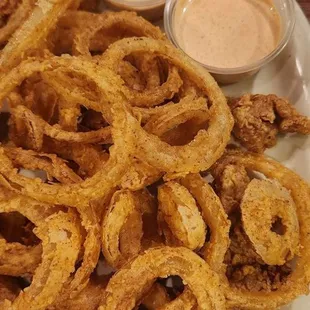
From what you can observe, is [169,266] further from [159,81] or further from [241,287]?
[159,81]

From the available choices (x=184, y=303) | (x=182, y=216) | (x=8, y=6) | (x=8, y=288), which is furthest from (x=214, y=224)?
(x=8, y=6)

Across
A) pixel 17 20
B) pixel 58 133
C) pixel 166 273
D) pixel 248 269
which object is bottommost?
pixel 248 269

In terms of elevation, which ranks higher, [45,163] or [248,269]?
[45,163]

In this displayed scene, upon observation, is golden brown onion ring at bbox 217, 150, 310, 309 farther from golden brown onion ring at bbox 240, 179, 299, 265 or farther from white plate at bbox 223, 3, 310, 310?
white plate at bbox 223, 3, 310, 310

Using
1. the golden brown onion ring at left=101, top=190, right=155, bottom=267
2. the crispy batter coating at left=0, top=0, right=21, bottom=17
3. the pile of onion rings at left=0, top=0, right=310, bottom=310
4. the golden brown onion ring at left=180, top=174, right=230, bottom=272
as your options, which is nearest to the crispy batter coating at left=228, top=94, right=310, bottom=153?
the pile of onion rings at left=0, top=0, right=310, bottom=310

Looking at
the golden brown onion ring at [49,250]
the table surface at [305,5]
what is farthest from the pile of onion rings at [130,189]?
the table surface at [305,5]

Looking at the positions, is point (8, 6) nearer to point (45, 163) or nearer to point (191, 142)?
point (45, 163)

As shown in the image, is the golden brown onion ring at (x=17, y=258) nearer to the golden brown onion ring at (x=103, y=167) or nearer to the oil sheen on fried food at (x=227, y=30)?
the golden brown onion ring at (x=103, y=167)
